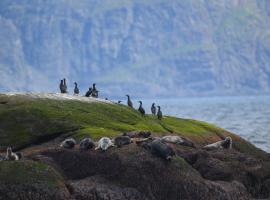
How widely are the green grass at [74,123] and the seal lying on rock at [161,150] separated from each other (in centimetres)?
839

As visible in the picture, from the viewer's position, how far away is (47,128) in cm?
6228

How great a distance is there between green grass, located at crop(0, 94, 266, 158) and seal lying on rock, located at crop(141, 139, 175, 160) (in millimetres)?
8393

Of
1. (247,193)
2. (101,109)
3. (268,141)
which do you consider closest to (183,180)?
(247,193)

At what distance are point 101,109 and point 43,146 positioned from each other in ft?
37.7

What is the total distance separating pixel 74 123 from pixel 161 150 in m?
14.5

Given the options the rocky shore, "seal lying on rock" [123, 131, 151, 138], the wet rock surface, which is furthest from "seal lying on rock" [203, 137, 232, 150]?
the wet rock surface

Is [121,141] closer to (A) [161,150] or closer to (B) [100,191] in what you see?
(A) [161,150]

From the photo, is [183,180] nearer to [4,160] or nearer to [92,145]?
[92,145]

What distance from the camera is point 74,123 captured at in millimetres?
63594

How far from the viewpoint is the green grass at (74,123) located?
202 ft

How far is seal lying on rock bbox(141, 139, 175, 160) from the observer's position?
50.8 meters

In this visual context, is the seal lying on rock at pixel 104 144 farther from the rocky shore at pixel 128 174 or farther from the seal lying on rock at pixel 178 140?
the seal lying on rock at pixel 178 140

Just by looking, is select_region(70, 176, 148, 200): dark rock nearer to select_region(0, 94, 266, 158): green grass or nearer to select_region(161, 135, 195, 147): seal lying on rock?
select_region(161, 135, 195, 147): seal lying on rock

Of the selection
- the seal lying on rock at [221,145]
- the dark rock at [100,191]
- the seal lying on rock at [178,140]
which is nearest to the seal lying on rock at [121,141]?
the seal lying on rock at [178,140]
